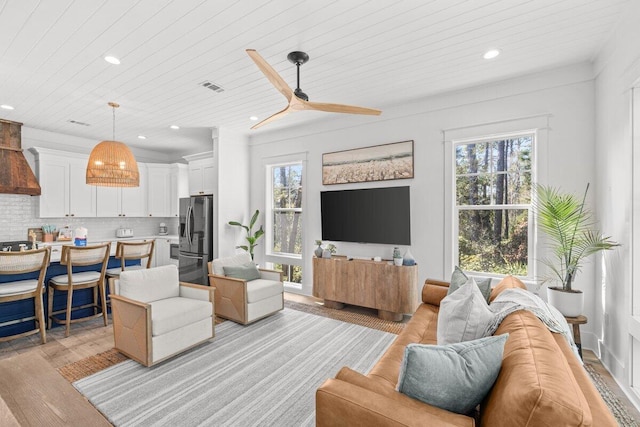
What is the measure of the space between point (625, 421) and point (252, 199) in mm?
5194

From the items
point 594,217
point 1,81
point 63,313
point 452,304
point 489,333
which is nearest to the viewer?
point 489,333

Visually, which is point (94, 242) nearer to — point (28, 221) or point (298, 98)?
point (28, 221)

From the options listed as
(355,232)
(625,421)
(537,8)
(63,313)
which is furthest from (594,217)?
(63,313)

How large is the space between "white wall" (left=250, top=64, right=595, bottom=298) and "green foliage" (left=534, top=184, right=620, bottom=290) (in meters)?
0.27

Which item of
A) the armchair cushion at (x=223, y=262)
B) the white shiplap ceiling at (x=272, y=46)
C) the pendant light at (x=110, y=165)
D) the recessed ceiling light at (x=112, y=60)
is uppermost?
the white shiplap ceiling at (x=272, y=46)

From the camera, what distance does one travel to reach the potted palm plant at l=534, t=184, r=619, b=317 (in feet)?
8.49

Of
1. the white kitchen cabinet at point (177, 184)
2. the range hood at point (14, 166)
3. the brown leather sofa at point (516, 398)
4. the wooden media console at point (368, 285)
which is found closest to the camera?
the brown leather sofa at point (516, 398)

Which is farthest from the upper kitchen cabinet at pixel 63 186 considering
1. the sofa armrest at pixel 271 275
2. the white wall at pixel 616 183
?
the white wall at pixel 616 183

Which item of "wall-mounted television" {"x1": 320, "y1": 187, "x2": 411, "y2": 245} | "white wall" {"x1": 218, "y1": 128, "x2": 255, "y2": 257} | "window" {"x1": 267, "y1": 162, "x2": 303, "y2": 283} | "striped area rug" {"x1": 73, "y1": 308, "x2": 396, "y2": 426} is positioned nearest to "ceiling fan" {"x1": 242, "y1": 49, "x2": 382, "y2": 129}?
"wall-mounted television" {"x1": 320, "y1": 187, "x2": 411, "y2": 245}

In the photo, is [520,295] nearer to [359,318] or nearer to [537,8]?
[537,8]

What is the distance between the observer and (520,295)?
74.2 inches

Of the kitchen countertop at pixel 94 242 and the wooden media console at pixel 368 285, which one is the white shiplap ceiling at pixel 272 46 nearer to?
the kitchen countertop at pixel 94 242

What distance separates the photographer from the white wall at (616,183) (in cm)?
224

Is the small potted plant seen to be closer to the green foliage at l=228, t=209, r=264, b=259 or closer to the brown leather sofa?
the green foliage at l=228, t=209, r=264, b=259
